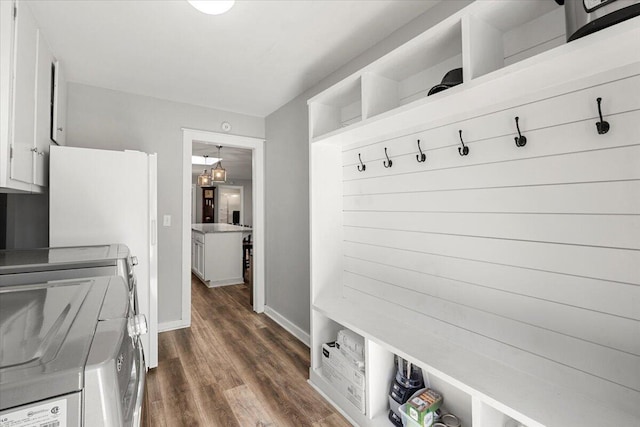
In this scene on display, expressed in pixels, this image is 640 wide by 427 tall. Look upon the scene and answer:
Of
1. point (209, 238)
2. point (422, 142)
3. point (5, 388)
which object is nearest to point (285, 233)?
point (422, 142)

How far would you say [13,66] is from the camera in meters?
1.40

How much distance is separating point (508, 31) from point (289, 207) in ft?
7.65

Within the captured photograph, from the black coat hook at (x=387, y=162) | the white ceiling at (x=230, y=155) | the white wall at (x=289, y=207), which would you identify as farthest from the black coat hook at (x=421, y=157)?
the white ceiling at (x=230, y=155)

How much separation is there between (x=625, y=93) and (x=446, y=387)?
1.55 m

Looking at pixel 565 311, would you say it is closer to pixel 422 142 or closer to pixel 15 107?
pixel 422 142

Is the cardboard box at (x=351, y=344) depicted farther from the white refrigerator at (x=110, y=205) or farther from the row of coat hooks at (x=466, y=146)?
the white refrigerator at (x=110, y=205)

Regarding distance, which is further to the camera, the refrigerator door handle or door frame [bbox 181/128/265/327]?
door frame [bbox 181/128/265/327]

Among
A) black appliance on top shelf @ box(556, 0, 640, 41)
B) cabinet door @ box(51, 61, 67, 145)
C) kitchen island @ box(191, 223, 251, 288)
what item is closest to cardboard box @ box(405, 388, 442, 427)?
black appliance on top shelf @ box(556, 0, 640, 41)

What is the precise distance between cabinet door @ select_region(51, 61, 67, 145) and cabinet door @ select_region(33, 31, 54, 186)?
0.06 m

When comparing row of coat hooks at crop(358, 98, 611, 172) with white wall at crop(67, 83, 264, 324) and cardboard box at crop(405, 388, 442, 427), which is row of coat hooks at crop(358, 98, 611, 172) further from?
white wall at crop(67, 83, 264, 324)

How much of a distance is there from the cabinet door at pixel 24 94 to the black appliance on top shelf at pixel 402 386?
2.23m

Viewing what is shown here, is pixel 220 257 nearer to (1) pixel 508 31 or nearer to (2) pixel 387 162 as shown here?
(2) pixel 387 162

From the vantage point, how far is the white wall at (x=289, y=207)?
2.98m

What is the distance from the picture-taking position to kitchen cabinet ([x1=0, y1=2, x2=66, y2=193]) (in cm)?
135
